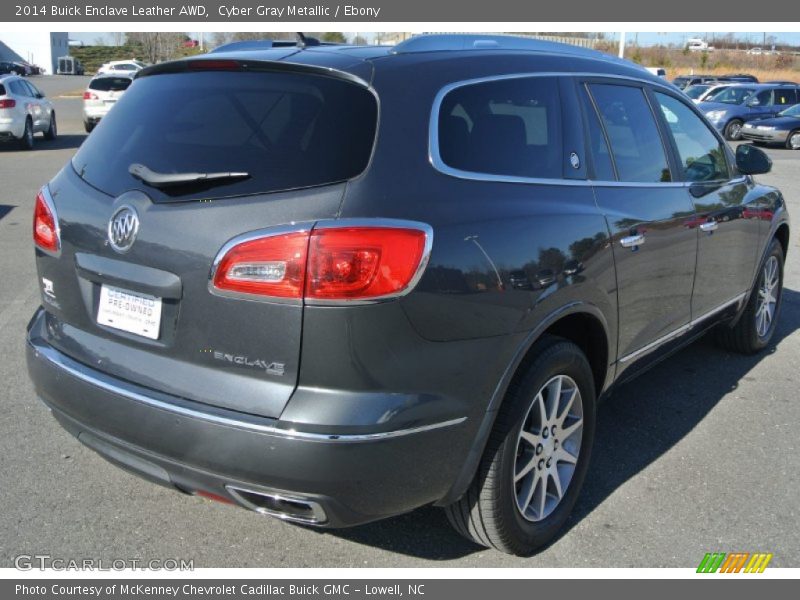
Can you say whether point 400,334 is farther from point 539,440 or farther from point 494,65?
point 494,65

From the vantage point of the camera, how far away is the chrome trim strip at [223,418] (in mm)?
2334

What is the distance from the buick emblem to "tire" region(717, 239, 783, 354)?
157 inches

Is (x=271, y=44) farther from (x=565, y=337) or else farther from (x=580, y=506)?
(x=580, y=506)

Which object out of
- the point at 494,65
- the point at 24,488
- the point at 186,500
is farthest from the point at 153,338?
the point at 494,65

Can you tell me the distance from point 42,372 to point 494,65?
6.79 feet

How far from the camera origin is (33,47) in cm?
8694

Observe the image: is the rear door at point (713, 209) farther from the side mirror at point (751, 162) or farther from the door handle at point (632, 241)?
the door handle at point (632, 241)

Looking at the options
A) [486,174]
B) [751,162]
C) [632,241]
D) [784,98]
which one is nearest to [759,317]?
[751,162]

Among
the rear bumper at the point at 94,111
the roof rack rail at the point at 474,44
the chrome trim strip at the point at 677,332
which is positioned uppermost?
the roof rack rail at the point at 474,44

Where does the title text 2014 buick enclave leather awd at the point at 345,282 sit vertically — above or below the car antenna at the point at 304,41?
below

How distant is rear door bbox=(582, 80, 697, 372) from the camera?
3426mm

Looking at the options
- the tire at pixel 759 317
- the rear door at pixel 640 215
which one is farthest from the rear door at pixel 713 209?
the tire at pixel 759 317

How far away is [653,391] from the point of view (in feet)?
15.8

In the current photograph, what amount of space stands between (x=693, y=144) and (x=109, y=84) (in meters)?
21.2
